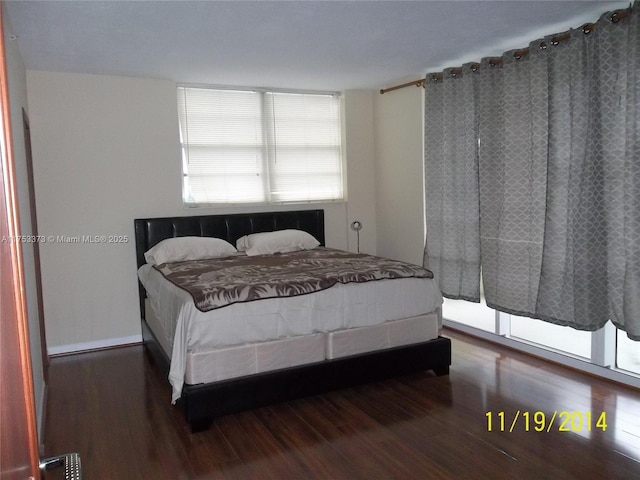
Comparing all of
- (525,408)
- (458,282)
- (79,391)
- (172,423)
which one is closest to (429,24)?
(458,282)

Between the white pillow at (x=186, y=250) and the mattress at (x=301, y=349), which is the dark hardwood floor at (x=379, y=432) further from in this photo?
the white pillow at (x=186, y=250)

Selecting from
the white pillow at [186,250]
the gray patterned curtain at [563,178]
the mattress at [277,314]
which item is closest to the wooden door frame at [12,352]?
the mattress at [277,314]

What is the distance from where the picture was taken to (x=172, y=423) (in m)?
2.89

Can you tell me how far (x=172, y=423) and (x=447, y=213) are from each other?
9.25 ft

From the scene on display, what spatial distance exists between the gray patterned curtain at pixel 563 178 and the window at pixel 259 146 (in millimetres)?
1613

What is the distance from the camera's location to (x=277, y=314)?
9.73 ft

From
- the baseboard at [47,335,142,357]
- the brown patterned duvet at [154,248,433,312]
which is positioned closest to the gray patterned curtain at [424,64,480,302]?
the brown patterned duvet at [154,248,433,312]

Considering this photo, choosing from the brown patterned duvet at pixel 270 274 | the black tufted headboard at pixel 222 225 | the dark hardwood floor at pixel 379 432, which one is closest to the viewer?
the dark hardwood floor at pixel 379 432

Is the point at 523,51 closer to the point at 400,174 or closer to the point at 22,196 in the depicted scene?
the point at 400,174

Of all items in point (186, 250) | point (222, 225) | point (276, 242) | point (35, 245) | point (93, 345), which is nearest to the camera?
point (35, 245)

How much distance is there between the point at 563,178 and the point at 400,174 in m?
2.02

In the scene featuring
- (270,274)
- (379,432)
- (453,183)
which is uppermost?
(453,183)

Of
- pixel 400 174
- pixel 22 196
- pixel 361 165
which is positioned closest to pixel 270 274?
pixel 22 196

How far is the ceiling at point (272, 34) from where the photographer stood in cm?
286
